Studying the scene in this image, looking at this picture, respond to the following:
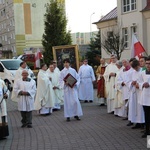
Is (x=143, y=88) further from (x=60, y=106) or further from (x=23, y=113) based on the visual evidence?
(x=60, y=106)

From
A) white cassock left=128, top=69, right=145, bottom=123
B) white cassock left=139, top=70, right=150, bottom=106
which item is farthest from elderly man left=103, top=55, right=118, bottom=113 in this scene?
white cassock left=139, top=70, right=150, bottom=106

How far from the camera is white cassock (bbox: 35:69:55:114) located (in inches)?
532

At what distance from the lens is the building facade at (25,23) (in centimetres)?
7531

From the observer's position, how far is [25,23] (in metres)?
75.6

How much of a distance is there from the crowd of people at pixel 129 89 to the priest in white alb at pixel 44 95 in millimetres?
2159

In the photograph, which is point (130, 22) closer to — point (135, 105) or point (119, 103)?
point (119, 103)

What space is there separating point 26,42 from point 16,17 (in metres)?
5.67

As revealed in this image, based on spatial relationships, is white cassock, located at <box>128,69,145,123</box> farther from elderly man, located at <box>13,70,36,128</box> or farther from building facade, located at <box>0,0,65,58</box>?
building facade, located at <box>0,0,65,58</box>

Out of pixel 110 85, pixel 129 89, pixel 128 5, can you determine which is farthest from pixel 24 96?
pixel 128 5

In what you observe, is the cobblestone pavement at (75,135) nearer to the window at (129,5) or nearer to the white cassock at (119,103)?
the white cassock at (119,103)

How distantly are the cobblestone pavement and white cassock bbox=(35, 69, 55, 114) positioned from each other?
82 centimetres

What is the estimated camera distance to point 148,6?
3316cm

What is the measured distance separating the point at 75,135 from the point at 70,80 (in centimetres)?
280

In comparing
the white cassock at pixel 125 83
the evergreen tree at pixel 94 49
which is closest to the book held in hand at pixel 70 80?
the white cassock at pixel 125 83
